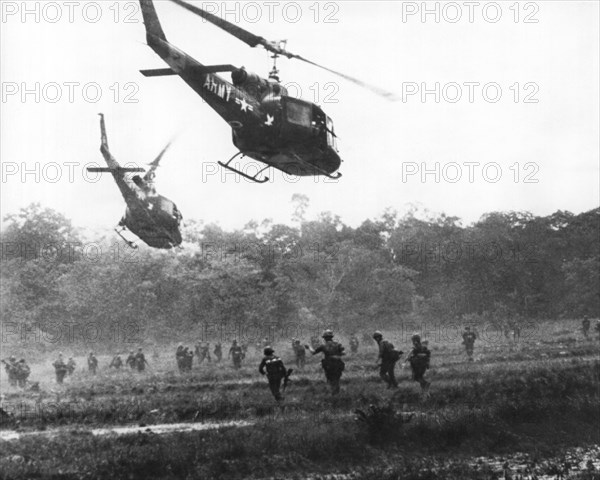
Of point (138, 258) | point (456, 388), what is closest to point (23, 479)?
point (456, 388)

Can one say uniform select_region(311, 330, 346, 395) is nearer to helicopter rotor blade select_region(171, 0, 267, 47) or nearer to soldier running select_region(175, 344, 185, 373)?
helicopter rotor blade select_region(171, 0, 267, 47)

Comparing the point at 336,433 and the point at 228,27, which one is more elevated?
the point at 228,27

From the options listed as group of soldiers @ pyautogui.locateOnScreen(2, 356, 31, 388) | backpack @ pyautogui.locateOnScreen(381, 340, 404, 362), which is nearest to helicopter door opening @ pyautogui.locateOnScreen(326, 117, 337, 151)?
backpack @ pyautogui.locateOnScreen(381, 340, 404, 362)

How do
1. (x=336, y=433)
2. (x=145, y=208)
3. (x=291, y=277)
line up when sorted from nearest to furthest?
1. (x=336, y=433)
2. (x=145, y=208)
3. (x=291, y=277)

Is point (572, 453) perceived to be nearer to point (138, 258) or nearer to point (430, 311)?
point (138, 258)

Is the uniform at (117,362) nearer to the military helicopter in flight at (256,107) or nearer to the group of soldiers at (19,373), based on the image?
the group of soldiers at (19,373)

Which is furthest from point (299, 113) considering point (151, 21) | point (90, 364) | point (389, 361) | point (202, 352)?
point (202, 352)

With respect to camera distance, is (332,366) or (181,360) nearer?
(332,366)

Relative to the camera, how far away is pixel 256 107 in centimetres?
1836

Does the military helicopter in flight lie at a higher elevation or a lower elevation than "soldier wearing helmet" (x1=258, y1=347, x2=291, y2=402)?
higher

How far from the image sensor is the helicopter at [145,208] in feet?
80.4

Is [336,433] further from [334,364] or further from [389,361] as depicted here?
[389,361]

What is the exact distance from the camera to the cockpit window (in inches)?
731

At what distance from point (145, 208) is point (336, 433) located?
48.2 feet
